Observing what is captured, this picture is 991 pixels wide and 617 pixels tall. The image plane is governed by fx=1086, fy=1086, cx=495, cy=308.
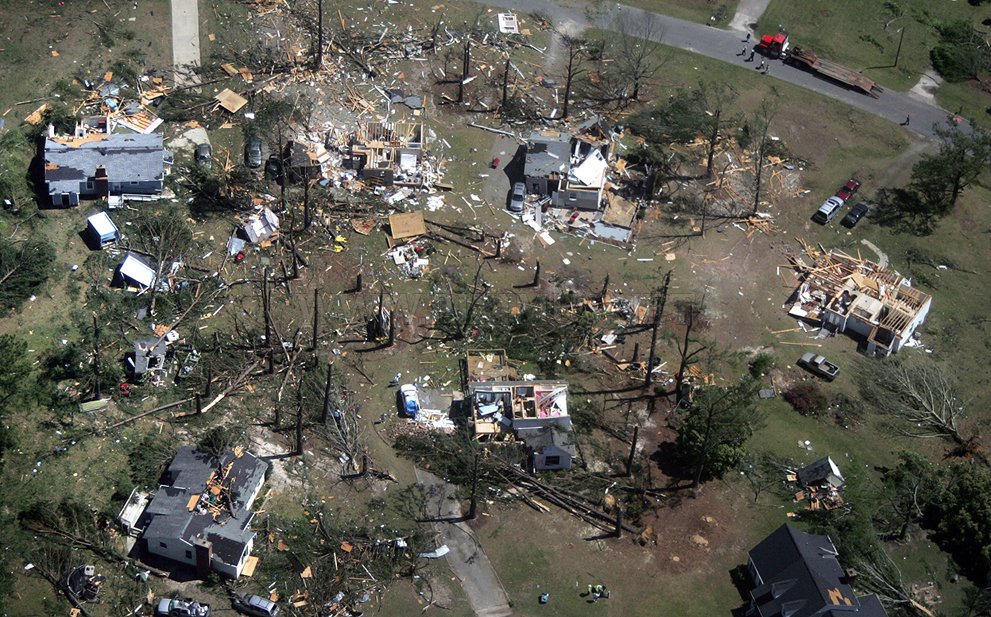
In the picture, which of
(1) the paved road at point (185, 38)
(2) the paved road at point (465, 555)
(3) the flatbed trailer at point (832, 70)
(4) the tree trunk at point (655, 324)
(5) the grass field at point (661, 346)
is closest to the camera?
(2) the paved road at point (465, 555)

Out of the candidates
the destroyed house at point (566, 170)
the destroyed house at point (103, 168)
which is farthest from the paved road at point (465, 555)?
the destroyed house at point (103, 168)

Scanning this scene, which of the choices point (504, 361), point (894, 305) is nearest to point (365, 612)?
point (504, 361)

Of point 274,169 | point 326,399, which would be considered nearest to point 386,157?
point 274,169

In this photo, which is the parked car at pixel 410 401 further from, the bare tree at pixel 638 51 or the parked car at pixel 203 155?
the bare tree at pixel 638 51

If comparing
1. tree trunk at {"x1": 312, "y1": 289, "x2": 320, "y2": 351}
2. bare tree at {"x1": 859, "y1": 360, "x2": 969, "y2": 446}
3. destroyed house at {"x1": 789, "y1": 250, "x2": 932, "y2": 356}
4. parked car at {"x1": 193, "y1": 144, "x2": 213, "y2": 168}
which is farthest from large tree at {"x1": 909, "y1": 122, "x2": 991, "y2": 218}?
parked car at {"x1": 193, "y1": 144, "x2": 213, "y2": 168}

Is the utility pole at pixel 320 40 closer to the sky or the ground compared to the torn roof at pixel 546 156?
closer to the sky

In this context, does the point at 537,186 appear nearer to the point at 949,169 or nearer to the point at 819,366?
the point at 819,366
